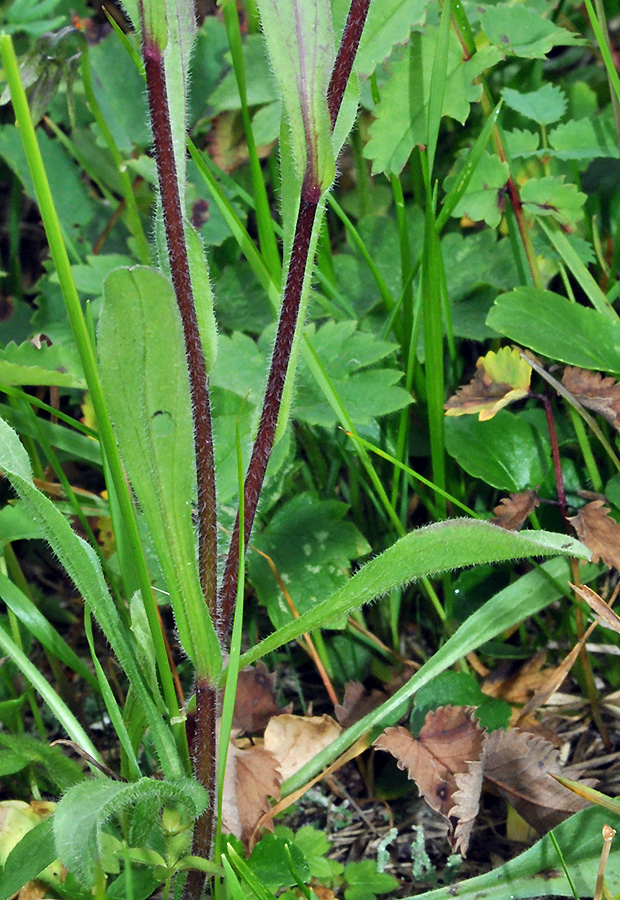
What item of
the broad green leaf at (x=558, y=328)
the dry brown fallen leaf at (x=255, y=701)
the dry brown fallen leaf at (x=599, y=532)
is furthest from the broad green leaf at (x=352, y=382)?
the dry brown fallen leaf at (x=255, y=701)

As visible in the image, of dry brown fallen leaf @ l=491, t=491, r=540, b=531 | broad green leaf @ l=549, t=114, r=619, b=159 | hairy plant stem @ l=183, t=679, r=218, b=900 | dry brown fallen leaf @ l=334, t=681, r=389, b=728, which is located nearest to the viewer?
hairy plant stem @ l=183, t=679, r=218, b=900

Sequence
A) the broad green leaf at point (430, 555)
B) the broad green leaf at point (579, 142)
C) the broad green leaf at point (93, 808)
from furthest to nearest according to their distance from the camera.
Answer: the broad green leaf at point (579, 142) < the broad green leaf at point (430, 555) < the broad green leaf at point (93, 808)

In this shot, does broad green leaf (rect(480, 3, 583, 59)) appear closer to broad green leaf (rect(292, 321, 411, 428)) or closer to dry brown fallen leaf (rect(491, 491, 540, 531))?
broad green leaf (rect(292, 321, 411, 428))

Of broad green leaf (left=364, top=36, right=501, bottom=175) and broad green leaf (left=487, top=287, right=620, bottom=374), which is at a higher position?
broad green leaf (left=364, top=36, right=501, bottom=175)

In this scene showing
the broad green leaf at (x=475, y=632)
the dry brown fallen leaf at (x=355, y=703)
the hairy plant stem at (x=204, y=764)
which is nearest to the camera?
the hairy plant stem at (x=204, y=764)

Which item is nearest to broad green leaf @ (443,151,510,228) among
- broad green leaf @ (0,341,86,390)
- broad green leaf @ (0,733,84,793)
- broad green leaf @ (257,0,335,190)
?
broad green leaf @ (257,0,335,190)

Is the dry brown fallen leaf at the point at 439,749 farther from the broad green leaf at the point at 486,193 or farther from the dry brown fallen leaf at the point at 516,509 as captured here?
the broad green leaf at the point at 486,193

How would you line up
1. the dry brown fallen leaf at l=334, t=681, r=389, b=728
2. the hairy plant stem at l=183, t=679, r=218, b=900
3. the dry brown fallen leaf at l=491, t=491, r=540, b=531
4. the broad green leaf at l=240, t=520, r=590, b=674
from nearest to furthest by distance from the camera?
the broad green leaf at l=240, t=520, r=590, b=674 < the hairy plant stem at l=183, t=679, r=218, b=900 < the dry brown fallen leaf at l=491, t=491, r=540, b=531 < the dry brown fallen leaf at l=334, t=681, r=389, b=728

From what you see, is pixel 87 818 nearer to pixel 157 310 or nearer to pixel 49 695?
pixel 49 695
